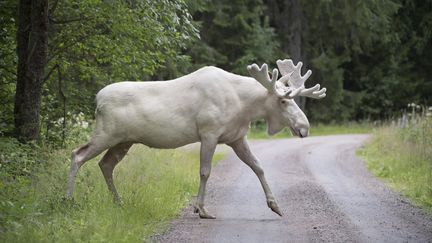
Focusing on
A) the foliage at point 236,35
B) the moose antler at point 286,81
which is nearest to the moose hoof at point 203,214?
the moose antler at point 286,81

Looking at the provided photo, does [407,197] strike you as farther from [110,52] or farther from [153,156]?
[110,52]

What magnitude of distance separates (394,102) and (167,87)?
3119 centimetres

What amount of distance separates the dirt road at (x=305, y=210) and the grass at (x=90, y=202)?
1.32 feet

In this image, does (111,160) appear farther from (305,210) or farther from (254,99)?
(305,210)

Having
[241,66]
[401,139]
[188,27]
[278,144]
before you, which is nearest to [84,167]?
[188,27]

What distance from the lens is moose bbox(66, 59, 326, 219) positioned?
9883 mm

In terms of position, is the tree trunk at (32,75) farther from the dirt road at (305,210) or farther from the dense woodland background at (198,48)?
the dirt road at (305,210)

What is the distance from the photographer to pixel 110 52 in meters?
13.3

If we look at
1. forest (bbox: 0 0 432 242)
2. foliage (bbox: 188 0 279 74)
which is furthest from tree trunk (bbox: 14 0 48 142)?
foliage (bbox: 188 0 279 74)

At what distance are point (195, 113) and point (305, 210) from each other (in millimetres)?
2235

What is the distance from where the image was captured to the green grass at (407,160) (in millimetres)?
12328

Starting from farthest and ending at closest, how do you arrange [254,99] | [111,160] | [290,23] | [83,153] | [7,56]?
[290,23] < [7,56] < [111,160] < [254,99] < [83,153]

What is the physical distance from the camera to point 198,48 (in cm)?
2939

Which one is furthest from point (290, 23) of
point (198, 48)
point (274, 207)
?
point (274, 207)
